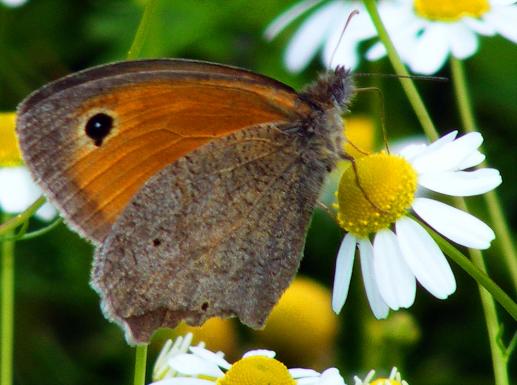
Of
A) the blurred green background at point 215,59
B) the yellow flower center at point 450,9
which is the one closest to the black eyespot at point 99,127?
the yellow flower center at point 450,9

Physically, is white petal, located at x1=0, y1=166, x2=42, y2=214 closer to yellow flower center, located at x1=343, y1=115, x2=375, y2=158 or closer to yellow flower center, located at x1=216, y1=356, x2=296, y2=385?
yellow flower center, located at x1=216, y1=356, x2=296, y2=385

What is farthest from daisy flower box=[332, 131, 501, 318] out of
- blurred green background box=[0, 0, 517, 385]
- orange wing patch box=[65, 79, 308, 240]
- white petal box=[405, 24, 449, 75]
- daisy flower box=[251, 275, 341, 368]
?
daisy flower box=[251, 275, 341, 368]

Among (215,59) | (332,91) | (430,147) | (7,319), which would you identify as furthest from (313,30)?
(430,147)

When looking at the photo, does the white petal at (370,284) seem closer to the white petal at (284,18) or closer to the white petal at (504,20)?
the white petal at (504,20)

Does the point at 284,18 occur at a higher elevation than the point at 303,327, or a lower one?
higher

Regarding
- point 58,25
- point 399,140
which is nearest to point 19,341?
point 58,25

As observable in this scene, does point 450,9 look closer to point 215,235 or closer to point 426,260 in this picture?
point 215,235
